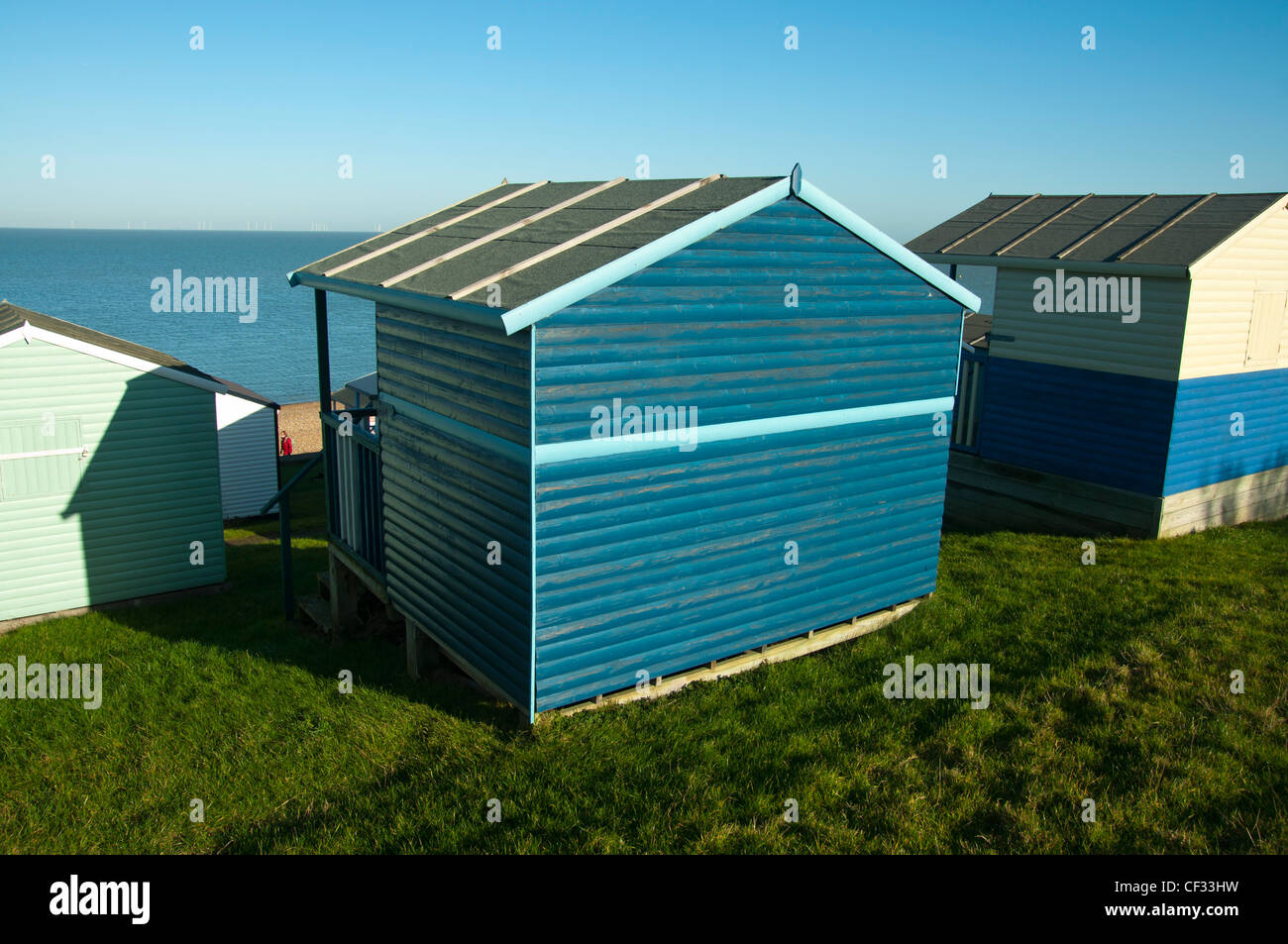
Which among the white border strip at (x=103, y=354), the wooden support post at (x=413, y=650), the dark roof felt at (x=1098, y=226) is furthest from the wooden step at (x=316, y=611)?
the dark roof felt at (x=1098, y=226)

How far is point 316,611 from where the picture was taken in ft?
43.8

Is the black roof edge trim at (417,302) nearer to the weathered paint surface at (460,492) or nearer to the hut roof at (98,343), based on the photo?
the weathered paint surface at (460,492)

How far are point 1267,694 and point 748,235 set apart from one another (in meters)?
6.41

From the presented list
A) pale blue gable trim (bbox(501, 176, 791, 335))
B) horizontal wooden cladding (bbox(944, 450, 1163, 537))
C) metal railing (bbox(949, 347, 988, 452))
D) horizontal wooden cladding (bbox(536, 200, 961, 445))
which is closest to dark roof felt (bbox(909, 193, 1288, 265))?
metal railing (bbox(949, 347, 988, 452))

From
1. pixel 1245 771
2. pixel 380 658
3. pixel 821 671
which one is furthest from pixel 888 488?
pixel 380 658

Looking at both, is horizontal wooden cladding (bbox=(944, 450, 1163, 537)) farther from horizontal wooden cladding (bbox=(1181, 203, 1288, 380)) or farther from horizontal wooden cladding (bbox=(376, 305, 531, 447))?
horizontal wooden cladding (bbox=(376, 305, 531, 447))

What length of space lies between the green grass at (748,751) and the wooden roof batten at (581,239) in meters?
3.84

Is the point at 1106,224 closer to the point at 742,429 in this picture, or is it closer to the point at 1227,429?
the point at 1227,429

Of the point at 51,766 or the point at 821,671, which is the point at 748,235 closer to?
the point at 821,671

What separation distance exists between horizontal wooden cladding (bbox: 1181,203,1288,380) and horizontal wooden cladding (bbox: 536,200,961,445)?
547 cm
